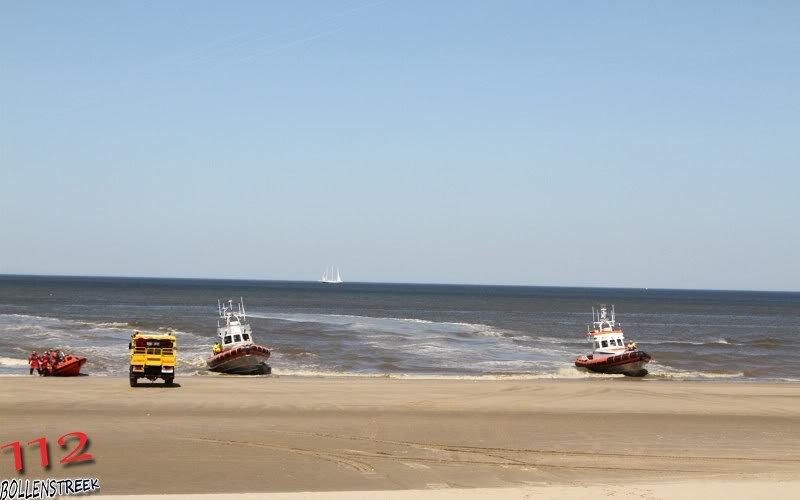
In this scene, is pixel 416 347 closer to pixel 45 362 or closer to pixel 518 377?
pixel 518 377

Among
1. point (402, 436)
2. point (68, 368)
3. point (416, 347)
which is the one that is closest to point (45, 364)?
point (68, 368)

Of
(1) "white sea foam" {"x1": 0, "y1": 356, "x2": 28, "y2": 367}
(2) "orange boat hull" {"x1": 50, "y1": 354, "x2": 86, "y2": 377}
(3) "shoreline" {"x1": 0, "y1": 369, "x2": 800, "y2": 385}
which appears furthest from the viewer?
(1) "white sea foam" {"x1": 0, "y1": 356, "x2": 28, "y2": 367}

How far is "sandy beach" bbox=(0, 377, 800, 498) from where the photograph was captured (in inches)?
623

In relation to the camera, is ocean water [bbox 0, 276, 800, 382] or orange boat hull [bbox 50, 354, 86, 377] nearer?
orange boat hull [bbox 50, 354, 86, 377]

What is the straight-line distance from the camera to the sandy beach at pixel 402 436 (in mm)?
15828

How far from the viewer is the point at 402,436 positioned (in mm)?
20422

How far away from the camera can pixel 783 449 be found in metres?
19.8

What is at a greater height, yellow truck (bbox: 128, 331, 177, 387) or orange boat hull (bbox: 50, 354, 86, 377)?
yellow truck (bbox: 128, 331, 177, 387)

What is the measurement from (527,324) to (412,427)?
222ft

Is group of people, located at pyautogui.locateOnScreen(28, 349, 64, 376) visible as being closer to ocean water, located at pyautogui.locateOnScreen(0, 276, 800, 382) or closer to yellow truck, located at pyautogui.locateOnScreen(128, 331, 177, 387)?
ocean water, located at pyautogui.locateOnScreen(0, 276, 800, 382)

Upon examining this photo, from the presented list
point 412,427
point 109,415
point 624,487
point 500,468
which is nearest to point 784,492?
point 624,487

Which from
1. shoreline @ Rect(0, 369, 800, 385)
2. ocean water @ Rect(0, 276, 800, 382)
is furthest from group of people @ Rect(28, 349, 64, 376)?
ocean water @ Rect(0, 276, 800, 382)

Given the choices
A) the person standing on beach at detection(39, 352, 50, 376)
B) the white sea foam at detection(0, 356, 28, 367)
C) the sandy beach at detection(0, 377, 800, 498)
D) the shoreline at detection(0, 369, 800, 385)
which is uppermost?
the person standing on beach at detection(39, 352, 50, 376)

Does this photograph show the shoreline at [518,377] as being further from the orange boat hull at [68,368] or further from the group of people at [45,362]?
the group of people at [45,362]
